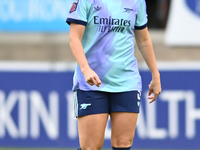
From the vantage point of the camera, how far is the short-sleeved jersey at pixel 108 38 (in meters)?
3.03

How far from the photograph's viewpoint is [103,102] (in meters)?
3.09

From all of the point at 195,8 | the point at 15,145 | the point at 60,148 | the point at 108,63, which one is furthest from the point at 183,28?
the point at 108,63

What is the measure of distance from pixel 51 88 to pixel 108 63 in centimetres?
303

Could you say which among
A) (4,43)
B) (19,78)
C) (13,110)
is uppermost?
(4,43)

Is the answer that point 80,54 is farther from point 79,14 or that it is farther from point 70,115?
point 70,115

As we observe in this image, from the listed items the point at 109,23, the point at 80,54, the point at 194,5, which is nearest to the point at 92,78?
the point at 80,54

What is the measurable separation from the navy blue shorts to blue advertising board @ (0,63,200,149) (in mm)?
2760

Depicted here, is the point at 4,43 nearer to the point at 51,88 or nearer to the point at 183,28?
the point at 51,88

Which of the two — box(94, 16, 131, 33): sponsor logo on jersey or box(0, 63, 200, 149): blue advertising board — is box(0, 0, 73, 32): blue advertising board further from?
box(94, 16, 131, 33): sponsor logo on jersey

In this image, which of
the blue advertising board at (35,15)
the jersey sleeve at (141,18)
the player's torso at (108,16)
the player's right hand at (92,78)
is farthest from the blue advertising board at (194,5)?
the player's right hand at (92,78)

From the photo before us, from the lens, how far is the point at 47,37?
623cm

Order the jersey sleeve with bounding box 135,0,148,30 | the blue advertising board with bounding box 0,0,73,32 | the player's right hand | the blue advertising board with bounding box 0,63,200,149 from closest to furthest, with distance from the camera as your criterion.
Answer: the player's right hand, the jersey sleeve with bounding box 135,0,148,30, the blue advertising board with bounding box 0,63,200,149, the blue advertising board with bounding box 0,0,73,32

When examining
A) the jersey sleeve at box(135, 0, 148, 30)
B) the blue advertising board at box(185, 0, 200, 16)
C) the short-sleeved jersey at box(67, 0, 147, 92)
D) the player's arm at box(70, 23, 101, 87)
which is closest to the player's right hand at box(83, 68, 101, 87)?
the player's arm at box(70, 23, 101, 87)

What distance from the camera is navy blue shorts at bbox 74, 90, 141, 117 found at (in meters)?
3.07
